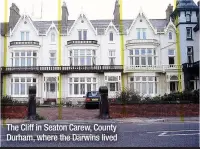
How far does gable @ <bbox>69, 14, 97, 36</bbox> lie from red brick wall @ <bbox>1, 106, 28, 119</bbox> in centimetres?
1554

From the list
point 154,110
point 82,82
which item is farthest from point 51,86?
point 154,110

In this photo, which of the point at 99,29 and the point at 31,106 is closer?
the point at 31,106

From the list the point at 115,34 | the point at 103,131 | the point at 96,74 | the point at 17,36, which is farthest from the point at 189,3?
the point at 103,131

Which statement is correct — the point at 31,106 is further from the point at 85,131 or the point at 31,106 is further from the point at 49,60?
the point at 49,60

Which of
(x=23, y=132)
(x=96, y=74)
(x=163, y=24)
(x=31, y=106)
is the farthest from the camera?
(x=163, y=24)

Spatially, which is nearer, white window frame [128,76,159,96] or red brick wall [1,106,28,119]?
red brick wall [1,106,28,119]

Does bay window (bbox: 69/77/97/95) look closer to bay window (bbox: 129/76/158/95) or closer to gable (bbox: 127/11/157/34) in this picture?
bay window (bbox: 129/76/158/95)

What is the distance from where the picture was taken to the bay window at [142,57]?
28.9 metres

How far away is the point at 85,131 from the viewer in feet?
19.9

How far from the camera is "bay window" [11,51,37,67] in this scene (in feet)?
95.5

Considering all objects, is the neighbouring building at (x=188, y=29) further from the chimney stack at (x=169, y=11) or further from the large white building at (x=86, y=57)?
the chimney stack at (x=169, y=11)

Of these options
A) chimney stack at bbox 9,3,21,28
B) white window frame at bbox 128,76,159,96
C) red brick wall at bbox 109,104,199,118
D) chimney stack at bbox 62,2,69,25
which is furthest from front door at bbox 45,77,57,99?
red brick wall at bbox 109,104,199,118

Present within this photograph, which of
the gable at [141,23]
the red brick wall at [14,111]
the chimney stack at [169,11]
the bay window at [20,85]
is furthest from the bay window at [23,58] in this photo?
the chimney stack at [169,11]

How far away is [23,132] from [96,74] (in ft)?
73.7
